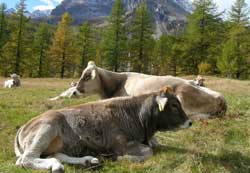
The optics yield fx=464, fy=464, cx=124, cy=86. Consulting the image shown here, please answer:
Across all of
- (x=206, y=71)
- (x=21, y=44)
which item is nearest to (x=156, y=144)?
(x=206, y=71)

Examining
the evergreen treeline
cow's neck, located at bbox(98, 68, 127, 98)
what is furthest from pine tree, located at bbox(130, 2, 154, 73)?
cow's neck, located at bbox(98, 68, 127, 98)

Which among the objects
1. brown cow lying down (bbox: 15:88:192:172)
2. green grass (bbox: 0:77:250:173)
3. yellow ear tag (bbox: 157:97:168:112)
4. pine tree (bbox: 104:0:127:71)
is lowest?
green grass (bbox: 0:77:250:173)

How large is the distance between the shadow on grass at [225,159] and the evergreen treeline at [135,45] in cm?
5866

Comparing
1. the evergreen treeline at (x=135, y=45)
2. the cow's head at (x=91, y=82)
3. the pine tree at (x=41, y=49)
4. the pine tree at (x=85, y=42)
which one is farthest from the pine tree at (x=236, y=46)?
the cow's head at (x=91, y=82)

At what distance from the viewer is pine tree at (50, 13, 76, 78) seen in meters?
80.4

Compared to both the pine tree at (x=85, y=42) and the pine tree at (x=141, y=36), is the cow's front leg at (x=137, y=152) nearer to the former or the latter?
the pine tree at (x=141, y=36)

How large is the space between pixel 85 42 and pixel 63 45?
4445 millimetres

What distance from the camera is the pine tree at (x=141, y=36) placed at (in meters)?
77.7

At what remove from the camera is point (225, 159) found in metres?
9.11

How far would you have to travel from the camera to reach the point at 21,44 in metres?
78.6

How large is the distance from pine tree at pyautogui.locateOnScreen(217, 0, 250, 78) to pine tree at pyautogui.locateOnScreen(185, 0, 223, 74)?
2428 mm

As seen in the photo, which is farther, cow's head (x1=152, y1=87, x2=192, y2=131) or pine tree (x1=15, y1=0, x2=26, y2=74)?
pine tree (x1=15, y1=0, x2=26, y2=74)

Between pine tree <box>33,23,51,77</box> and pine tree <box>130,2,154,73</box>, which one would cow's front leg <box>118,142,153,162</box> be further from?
pine tree <box>33,23,51,77</box>

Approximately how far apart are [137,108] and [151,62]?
8396cm
